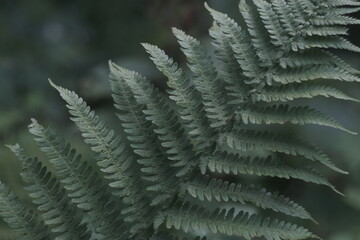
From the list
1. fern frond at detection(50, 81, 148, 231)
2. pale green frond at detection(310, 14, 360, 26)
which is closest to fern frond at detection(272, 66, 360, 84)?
pale green frond at detection(310, 14, 360, 26)

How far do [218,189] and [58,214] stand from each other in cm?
36

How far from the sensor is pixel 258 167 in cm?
137

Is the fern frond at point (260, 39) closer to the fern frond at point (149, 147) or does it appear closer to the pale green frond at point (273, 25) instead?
the pale green frond at point (273, 25)

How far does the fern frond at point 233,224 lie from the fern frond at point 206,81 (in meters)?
0.21

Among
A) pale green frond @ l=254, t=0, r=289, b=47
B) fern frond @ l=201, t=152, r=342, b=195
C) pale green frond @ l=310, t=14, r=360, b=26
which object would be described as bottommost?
fern frond @ l=201, t=152, r=342, b=195

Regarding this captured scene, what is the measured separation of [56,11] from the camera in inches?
221

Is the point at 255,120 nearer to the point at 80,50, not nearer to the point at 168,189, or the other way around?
the point at 168,189

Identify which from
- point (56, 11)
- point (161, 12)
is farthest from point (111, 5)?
point (161, 12)

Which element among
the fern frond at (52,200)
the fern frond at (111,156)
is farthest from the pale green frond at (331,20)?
the fern frond at (52,200)

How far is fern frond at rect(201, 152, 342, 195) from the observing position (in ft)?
4.44

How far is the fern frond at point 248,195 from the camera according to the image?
4.37 ft

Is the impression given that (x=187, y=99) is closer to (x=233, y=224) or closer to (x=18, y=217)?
(x=233, y=224)

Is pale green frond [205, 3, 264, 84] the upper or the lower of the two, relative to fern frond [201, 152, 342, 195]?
upper

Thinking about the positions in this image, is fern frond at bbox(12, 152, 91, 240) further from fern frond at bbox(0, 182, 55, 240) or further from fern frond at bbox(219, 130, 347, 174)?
fern frond at bbox(219, 130, 347, 174)
